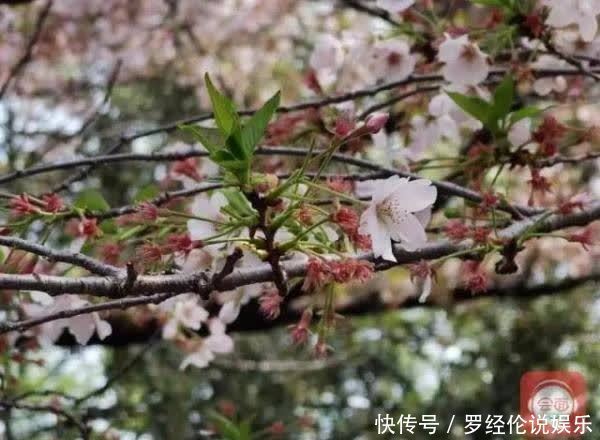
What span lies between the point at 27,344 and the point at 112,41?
210 centimetres

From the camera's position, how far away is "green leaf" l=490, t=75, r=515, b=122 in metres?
1.22

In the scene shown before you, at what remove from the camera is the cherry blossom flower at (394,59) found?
154cm

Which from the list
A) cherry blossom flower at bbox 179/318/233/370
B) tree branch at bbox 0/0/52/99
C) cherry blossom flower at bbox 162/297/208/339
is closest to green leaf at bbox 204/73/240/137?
cherry blossom flower at bbox 162/297/208/339

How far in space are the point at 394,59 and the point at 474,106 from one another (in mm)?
342

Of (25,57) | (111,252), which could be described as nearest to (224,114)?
(111,252)

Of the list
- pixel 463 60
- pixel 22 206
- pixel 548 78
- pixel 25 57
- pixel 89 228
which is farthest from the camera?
Answer: pixel 25 57

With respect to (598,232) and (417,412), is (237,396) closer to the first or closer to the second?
(417,412)

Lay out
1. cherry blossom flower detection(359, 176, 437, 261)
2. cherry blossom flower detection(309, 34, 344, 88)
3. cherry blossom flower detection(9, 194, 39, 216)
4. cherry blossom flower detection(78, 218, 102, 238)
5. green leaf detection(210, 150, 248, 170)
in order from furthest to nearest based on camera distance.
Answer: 1. cherry blossom flower detection(309, 34, 344, 88)
2. cherry blossom flower detection(78, 218, 102, 238)
3. cherry blossom flower detection(9, 194, 39, 216)
4. cherry blossom flower detection(359, 176, 437, 261)
5. green leaf detection(210, 150, 248, 170)

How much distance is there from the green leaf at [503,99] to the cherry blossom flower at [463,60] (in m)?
0.13

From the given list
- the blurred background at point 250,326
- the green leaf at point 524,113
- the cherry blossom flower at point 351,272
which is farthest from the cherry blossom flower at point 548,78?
the cherry blossom flower at point 351,272

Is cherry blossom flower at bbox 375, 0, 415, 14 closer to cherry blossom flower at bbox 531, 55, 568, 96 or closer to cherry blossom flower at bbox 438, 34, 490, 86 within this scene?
cherry blossom flower at bbox 438, 34, 490, 86

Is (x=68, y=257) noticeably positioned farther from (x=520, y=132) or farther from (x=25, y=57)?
(x=25, y=57)

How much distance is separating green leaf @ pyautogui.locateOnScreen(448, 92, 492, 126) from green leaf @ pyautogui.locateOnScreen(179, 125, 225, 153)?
439 millimetres

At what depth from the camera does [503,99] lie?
1235 millimetres
